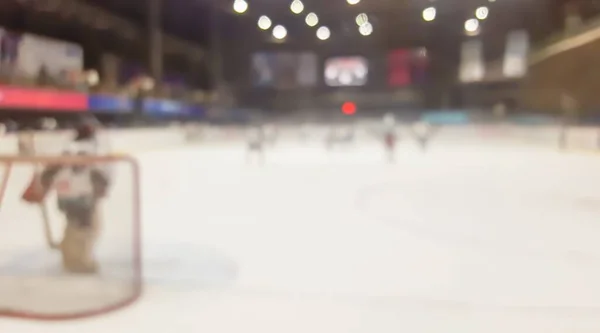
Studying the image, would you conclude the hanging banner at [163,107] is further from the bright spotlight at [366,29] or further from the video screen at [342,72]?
the bright spotlight at [366,29]

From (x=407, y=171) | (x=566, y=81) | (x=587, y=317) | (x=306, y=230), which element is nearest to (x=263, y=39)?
(x=566, y=81)

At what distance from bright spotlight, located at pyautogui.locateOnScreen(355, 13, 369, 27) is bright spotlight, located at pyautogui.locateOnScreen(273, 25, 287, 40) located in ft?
5.87

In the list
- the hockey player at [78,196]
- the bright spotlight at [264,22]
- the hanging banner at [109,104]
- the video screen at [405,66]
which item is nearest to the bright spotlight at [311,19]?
the bright spotlight at [264,22]

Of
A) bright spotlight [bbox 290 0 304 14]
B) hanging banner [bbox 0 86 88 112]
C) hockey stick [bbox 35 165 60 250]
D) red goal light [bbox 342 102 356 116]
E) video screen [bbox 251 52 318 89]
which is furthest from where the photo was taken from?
video screen [bbox 251 52 318 89]

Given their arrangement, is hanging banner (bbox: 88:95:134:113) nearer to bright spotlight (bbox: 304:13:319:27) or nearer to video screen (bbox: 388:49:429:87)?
bright spotlight (bbox: 304:13:319:27)

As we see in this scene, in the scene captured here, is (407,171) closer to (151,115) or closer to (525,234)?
(525,234)

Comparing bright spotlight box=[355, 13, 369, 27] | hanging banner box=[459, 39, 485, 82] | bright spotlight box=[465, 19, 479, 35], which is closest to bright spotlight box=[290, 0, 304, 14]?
bright spotlight box=[355, 13, 369, 27]

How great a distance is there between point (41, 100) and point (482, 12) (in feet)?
27.7

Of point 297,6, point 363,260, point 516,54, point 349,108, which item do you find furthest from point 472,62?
point 363,260

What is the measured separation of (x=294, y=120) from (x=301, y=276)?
11.9 m

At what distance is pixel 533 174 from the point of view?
17.3 feet

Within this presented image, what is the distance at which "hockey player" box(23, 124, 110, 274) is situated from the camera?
5.93 ft

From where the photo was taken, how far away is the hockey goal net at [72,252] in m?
1.70

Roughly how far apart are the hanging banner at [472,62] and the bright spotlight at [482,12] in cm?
183
